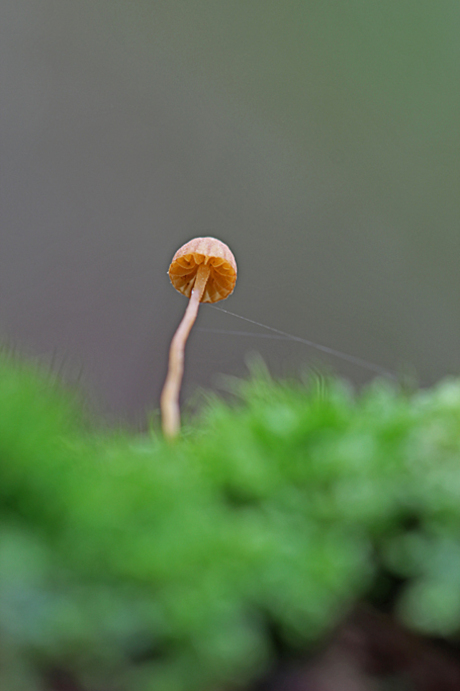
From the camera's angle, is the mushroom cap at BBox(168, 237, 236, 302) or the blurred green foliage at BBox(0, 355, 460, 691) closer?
the blurred green foliage at BBox(0, 355, 460, 691)

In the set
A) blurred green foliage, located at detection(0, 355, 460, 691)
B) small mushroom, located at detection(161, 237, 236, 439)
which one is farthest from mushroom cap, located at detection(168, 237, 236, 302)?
blurred green foliage, located at detection(0, 355, 460, 691)

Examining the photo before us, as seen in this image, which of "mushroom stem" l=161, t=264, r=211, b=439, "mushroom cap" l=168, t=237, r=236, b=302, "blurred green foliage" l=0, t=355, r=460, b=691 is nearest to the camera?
"blurred green foliage" l=0, t=355, r=460, b=691

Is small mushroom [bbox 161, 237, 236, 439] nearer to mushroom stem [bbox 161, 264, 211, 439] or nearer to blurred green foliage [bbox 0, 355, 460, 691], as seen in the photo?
mushroom stem [bbox 161, 264, 211, 439]

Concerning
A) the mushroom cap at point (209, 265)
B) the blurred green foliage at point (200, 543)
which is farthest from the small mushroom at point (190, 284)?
the blurred green foliage at point (200, 543)

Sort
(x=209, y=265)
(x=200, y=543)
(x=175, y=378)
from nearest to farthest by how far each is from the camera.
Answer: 1. (x=200, y=543)
2. (x=175, y=378)
3. (x=209, y=265)

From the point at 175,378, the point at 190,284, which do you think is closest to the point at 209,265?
the point at 190,284

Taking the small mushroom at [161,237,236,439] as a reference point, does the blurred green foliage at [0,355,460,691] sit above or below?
below

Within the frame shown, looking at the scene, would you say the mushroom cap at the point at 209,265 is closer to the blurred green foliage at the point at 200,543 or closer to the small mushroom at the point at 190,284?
the small mushroom at the point at 190,284

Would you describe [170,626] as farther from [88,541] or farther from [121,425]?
[121,425]

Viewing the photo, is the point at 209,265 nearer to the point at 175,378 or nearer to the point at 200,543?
the point at 175,378
